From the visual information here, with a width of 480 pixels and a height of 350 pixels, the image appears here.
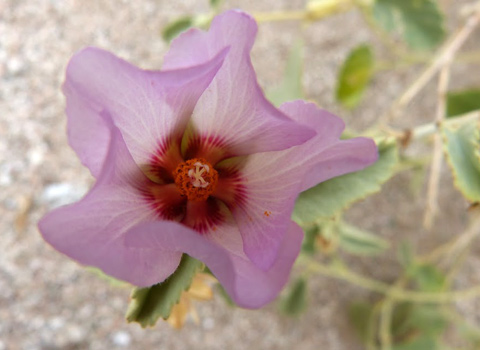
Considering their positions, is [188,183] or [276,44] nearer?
[188,183]

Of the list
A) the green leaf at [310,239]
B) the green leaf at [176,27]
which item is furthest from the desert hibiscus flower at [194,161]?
the green leaf at [176,27]

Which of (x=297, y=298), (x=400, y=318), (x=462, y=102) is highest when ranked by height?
(x=462, y=102)

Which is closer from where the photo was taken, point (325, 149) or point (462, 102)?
point (325, 149)

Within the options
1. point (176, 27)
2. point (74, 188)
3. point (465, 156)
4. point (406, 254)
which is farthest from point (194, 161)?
→ point (406, 254)

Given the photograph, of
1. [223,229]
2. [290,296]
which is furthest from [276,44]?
[223,229]

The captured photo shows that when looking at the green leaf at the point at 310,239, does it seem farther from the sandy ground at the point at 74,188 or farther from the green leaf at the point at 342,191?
the sandy ground at the point at 74,188

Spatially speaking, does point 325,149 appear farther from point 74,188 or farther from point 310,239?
point 74,188

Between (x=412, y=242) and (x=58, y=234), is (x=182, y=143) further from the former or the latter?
(x=412, y=242)
